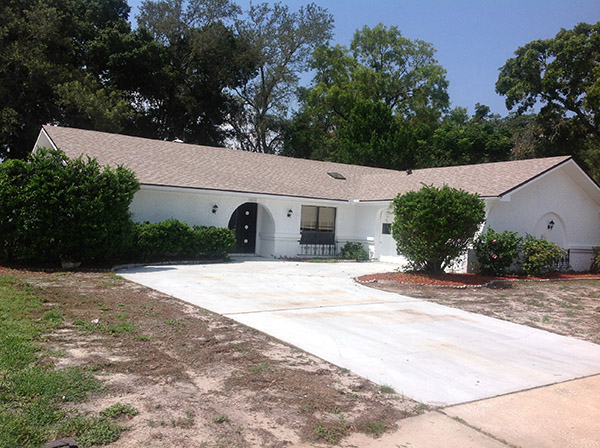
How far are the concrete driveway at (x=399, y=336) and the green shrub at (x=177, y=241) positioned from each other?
255cm

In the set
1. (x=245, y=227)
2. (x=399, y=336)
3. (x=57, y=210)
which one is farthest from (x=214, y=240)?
(x=399, y=336)

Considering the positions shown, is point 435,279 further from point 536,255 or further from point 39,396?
point 39,396

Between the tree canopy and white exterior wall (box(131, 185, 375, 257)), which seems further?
the tree canopy

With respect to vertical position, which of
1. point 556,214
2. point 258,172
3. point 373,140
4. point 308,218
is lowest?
point 308,218

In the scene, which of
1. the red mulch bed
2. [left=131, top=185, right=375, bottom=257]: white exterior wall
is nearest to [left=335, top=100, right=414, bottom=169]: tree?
[left=131, top=185, right=375, bottom=257]: white exterior wall

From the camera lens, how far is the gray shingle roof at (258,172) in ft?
58.5

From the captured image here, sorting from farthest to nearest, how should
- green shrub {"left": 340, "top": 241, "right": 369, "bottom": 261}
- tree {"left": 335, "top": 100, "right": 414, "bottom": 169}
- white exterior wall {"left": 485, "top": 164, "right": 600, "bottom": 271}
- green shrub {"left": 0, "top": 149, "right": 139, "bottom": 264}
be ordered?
tree {"left": 335, "top": 100, "right": 414, "bottom": 169}, green shrub {"left": 340, "top": 241, "right": 369, "bottom": 261}, white exterior wall {"left": 485, "top": 164, "right": 600, "bottom": 271}, green shrub {"left": 0, "top": 149, "right": 139, "bottom": 264}

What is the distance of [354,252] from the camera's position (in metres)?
21.7

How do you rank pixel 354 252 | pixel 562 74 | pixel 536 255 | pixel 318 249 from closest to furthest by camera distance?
pixel 536 255 < pixel 354 252 < pixel 318 249 < pixel 562 74

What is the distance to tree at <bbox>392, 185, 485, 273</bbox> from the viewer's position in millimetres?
14125

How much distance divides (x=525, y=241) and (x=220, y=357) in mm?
14810

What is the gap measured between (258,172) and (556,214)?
13.0m

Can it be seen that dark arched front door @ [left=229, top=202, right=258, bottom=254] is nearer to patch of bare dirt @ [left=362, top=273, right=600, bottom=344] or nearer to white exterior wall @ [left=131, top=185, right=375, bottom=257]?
white exterior wall @ [left=131, top=185, right=375, bottom=257]

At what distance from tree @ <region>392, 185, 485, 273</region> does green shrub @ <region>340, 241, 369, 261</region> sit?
645cm
